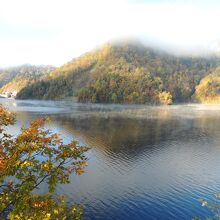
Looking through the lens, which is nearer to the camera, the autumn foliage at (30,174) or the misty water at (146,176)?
the autumn foliage at (30,174)

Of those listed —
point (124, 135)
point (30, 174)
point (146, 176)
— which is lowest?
point (146, 176)

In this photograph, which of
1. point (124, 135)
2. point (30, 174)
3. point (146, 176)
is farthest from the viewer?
point (124, 135)

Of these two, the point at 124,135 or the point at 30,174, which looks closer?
the point at 30,174

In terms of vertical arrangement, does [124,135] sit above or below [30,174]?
below

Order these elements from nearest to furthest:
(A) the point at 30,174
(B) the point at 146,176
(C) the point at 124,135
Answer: (A) the point at 30,174 < (B) the point at 146,176 < (C) the point at 124,135

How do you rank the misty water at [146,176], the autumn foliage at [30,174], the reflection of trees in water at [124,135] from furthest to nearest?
the reflection of trees in water at [124,135] → the misty water at [146,176] → the autumn foliage at [30,174]

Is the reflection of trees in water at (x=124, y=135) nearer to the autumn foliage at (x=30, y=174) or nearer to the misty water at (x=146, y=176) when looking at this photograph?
the misty water at (x=146, y=176)

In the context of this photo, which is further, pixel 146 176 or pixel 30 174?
pixel 146 176

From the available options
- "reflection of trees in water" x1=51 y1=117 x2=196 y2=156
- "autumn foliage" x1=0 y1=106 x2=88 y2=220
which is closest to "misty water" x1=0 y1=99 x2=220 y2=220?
"reflection of trees in water" x1=51 y1=117 x2=196 y2=156

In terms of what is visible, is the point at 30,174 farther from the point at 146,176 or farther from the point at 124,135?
the point at 124,135

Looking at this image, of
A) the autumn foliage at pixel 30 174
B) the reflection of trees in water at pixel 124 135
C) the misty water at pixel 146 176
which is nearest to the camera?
the autumn foliage at pixel 30 174

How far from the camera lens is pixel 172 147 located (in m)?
86.9

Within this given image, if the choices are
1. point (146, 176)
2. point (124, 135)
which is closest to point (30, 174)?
point (146, 176)

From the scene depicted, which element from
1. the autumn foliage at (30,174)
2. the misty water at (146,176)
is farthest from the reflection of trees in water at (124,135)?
the autumn foliage at (30,174)
